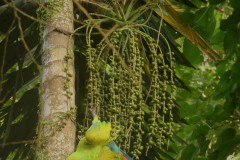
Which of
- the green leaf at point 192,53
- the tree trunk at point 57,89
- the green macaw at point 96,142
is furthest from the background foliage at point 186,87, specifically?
the green macaw at point 96,142

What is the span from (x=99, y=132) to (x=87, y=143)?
6 cm

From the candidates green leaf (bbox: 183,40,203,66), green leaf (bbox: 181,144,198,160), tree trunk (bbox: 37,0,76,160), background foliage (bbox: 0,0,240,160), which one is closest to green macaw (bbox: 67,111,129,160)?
tree trunk (bbox: 37,0,76,160)

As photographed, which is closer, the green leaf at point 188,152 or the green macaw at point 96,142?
the green macaw at point 96,142

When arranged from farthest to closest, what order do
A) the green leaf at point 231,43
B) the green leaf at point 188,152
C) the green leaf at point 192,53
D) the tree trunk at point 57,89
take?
the green leaf at point 192,53, the green leaf at point 188,152, the green leaf at point 231,43, the tree trunk at point 57,89

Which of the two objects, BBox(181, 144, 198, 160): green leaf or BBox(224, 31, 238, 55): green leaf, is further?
BBox(181, 144, 198, 160): green leaf

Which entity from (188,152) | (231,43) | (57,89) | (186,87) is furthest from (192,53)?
(57,89)

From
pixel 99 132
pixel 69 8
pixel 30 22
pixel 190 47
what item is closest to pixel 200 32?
pixel 190 47

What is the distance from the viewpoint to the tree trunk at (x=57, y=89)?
5.48 ft

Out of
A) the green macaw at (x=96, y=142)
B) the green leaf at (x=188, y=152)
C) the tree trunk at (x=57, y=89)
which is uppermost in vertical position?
the tree trunk at (x=57, y=89)

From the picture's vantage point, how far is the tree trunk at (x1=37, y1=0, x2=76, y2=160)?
5.48 feet

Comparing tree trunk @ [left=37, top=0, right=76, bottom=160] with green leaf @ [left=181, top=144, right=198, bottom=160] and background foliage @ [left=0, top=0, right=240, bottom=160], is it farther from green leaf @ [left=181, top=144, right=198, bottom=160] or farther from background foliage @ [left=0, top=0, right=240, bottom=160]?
green leaf @ [left=181, top=144, right=198, bottom=160]

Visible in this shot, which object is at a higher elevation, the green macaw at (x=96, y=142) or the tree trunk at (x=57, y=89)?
the tree trunk at (x=57, y=89)

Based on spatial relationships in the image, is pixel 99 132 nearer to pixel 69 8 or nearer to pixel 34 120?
pixel 69 8

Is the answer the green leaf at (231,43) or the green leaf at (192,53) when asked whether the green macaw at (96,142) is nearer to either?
the green leaf at (231,43)
